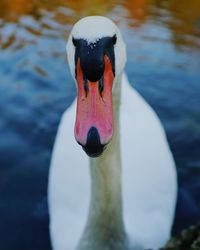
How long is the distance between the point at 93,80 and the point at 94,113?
14 cm

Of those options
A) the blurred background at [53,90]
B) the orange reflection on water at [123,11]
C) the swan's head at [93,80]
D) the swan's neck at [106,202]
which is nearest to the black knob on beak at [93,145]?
the swan's head at [93,80]

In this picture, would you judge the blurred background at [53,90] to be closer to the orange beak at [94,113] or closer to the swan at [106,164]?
the swan at [106,164]

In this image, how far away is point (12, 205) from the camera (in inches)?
176

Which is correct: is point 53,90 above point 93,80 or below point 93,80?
below

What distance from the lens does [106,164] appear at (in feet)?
9.56

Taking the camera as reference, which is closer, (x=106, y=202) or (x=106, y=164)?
(x=106, y=164)

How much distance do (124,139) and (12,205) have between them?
1.13 metres

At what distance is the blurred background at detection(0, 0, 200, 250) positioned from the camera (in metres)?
4.40

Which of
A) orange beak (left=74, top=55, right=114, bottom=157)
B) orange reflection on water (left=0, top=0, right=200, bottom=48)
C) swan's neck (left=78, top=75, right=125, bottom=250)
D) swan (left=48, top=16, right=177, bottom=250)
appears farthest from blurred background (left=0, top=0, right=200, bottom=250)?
orange beak (left=74, top=55, right=114, bottom=157)

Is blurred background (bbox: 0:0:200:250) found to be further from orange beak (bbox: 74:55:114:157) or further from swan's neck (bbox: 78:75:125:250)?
orange beak (bbox: 74:55:114:157)

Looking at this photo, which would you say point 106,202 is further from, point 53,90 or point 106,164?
point 53,90

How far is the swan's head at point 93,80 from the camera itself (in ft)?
6.86

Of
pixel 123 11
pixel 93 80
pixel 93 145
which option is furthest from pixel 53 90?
pixel 123 11

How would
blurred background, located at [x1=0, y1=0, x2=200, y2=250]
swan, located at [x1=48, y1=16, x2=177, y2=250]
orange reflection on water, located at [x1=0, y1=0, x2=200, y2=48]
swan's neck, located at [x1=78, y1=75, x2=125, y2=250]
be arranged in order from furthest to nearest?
orange reflection on water, located at [x1=0, y1=0, x2=200, y2=48], blurred background, located at [x1=0, y1=0, x2=200, y2=250], swan's neck, located at [x1=78, y1=75, x2=125, y2=250], swan, located at [x1=48, y1=16, x2=177, y2=250]
